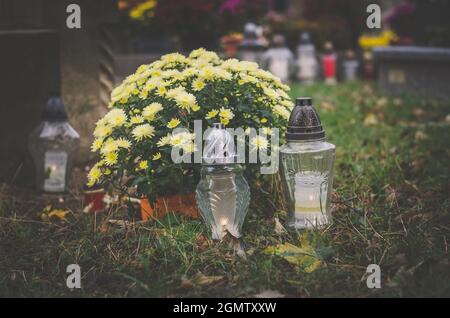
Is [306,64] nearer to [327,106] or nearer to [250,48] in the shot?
[250,48]

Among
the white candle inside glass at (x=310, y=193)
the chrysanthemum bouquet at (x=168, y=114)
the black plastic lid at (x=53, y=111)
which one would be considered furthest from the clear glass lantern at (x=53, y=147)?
the white candle inside glass at (x=310, y=193)

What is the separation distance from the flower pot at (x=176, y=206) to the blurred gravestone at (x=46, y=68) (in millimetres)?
1241

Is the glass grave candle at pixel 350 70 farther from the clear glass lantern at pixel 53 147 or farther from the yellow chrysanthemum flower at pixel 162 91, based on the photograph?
the yellow chrysanthemum flower at pixel 162 91

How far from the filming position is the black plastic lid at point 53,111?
421 cm

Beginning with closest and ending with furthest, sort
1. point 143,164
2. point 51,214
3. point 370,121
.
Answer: point 143,164 < point 51,214 < point 370,121

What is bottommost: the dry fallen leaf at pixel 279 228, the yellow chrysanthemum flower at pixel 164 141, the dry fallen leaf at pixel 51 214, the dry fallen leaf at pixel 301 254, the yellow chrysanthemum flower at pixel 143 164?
the dry fallen leaf at pixel 51 214

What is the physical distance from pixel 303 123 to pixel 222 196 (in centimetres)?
49

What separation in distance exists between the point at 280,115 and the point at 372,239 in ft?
2.58

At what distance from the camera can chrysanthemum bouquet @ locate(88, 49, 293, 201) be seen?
10.2 feet

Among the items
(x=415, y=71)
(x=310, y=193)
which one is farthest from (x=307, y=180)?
(x=415, y=71)

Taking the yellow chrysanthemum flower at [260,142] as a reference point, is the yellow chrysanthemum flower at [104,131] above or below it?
above

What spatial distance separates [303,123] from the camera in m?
3.11

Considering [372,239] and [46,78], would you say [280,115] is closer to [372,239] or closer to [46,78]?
[372,239]
